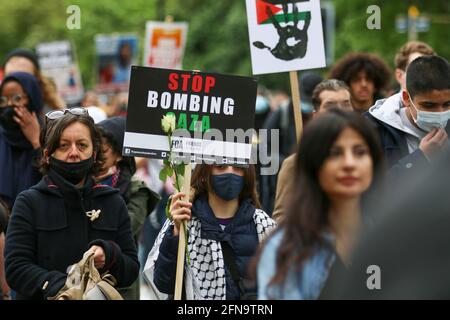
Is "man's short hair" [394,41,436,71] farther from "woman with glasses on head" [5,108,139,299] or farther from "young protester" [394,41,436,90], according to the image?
"woman with glasses on head" [5,108,139,299]

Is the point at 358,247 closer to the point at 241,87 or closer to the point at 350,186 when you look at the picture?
the point at 350,186

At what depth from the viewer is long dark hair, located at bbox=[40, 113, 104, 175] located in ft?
21.0

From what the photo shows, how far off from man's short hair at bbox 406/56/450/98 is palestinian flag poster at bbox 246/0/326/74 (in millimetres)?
925

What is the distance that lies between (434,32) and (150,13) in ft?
57.5

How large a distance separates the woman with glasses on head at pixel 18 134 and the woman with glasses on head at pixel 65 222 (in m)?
1.57

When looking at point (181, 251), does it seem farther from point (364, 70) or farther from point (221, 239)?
point (364, 70)

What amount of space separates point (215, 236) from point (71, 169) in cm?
88

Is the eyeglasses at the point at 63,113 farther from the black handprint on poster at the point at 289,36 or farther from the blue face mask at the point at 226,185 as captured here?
the black handprint on poster at the point at 289,36

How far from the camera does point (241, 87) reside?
261 inches

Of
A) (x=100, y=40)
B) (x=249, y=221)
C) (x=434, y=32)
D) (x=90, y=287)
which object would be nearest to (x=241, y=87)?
(x=249, y=221)

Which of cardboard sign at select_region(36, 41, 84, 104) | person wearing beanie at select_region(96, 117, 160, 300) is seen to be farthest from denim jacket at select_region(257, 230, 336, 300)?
cardboard sign at select_region(36, 41, 84, 104)

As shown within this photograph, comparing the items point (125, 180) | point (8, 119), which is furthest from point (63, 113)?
point (8, 119)

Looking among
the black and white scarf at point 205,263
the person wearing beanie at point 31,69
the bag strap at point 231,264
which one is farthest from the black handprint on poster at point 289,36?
the person wearing beanie at point 31,69

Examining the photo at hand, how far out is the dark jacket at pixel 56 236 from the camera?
6066mm
